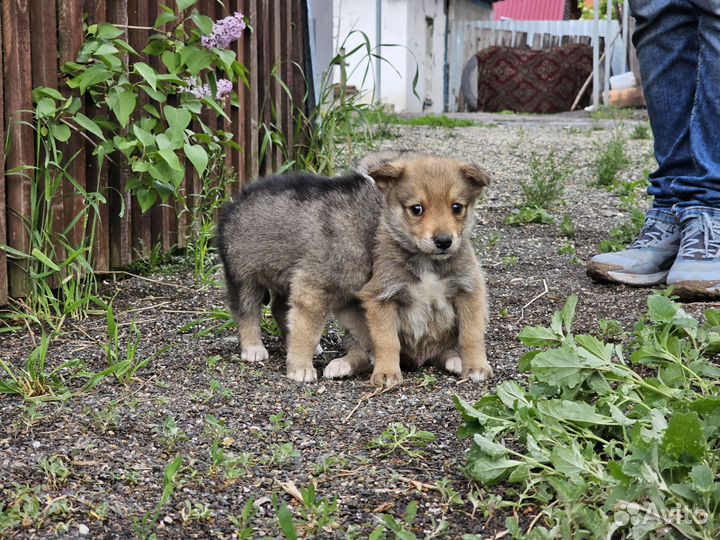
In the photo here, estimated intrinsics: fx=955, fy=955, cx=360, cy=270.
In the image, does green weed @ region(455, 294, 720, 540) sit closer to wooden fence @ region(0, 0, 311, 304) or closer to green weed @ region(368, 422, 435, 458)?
green weed @ region(368, 422, 435, 458)

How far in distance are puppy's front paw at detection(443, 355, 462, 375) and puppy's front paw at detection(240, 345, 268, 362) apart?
2.36ft

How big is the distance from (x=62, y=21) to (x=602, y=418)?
9.96 feet

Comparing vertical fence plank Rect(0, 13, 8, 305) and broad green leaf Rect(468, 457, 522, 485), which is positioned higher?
vertical fence plank Rect(0, 13, 8, 305)

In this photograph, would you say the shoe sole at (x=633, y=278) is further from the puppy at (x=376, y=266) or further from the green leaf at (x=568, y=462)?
the green leaf at (x=568, y=462)

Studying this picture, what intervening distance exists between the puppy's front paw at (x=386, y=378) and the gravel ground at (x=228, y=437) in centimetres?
4

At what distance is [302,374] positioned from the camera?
11.6 ft

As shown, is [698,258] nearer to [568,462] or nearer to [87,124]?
[568,462]

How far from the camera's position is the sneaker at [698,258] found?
4168mm

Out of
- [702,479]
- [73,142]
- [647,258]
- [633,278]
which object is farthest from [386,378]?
[73,142]

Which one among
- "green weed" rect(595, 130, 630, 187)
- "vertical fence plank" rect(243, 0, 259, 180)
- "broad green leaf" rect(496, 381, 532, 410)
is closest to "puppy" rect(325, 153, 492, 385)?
"broad green leaf" rect(496, 381, 532, 410)

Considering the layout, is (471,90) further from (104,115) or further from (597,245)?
(104,115)

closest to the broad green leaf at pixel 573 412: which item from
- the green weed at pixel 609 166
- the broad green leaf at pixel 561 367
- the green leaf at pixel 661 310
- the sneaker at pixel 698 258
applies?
the broad green leaf at pixel 561 367

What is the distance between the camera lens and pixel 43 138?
410 centimetres

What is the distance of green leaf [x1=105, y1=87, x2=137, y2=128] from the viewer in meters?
4.05
